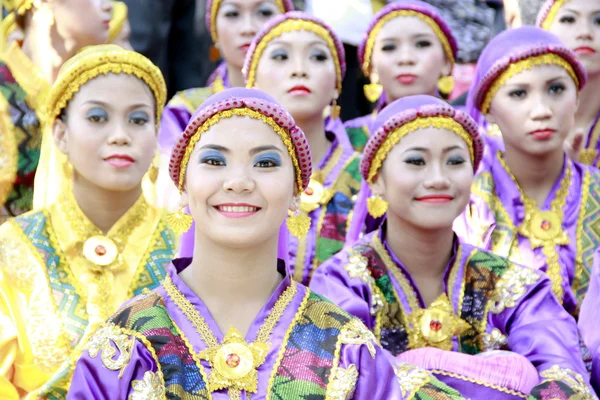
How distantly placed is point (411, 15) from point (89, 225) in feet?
7.15

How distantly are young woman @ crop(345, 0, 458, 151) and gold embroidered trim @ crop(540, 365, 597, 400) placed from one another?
7.09ft

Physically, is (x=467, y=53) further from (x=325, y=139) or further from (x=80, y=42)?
(x=80, y=42)

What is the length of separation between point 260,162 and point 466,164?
1.16m

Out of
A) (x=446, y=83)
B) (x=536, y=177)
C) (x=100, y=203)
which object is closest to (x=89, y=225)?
(x=100, y=203)

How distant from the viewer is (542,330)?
173 inches

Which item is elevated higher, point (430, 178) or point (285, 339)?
point (430, 178)

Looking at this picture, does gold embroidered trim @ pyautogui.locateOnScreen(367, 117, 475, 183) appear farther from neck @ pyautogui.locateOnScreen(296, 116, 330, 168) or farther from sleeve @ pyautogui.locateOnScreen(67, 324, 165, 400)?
sleeve @ pyautogui.locateOnScreen(67, 324, 165, 400)

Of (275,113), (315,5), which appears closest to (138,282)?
(275,113)

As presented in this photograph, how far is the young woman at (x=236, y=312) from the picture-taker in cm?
352

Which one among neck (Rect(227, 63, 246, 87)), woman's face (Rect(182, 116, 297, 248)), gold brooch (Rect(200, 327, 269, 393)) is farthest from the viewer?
neck (Rect(227, 63, 246, 87))

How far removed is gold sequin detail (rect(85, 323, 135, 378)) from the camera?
346cm

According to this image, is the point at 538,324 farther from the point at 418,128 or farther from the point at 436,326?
the point at 418,128

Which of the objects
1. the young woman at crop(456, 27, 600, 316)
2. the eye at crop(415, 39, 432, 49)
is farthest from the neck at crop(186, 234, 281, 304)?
the eye at crop(415, 39, 432, 49)

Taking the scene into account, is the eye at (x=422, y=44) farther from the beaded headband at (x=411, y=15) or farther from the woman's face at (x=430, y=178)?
the woman's face at (x=430, y=178)
